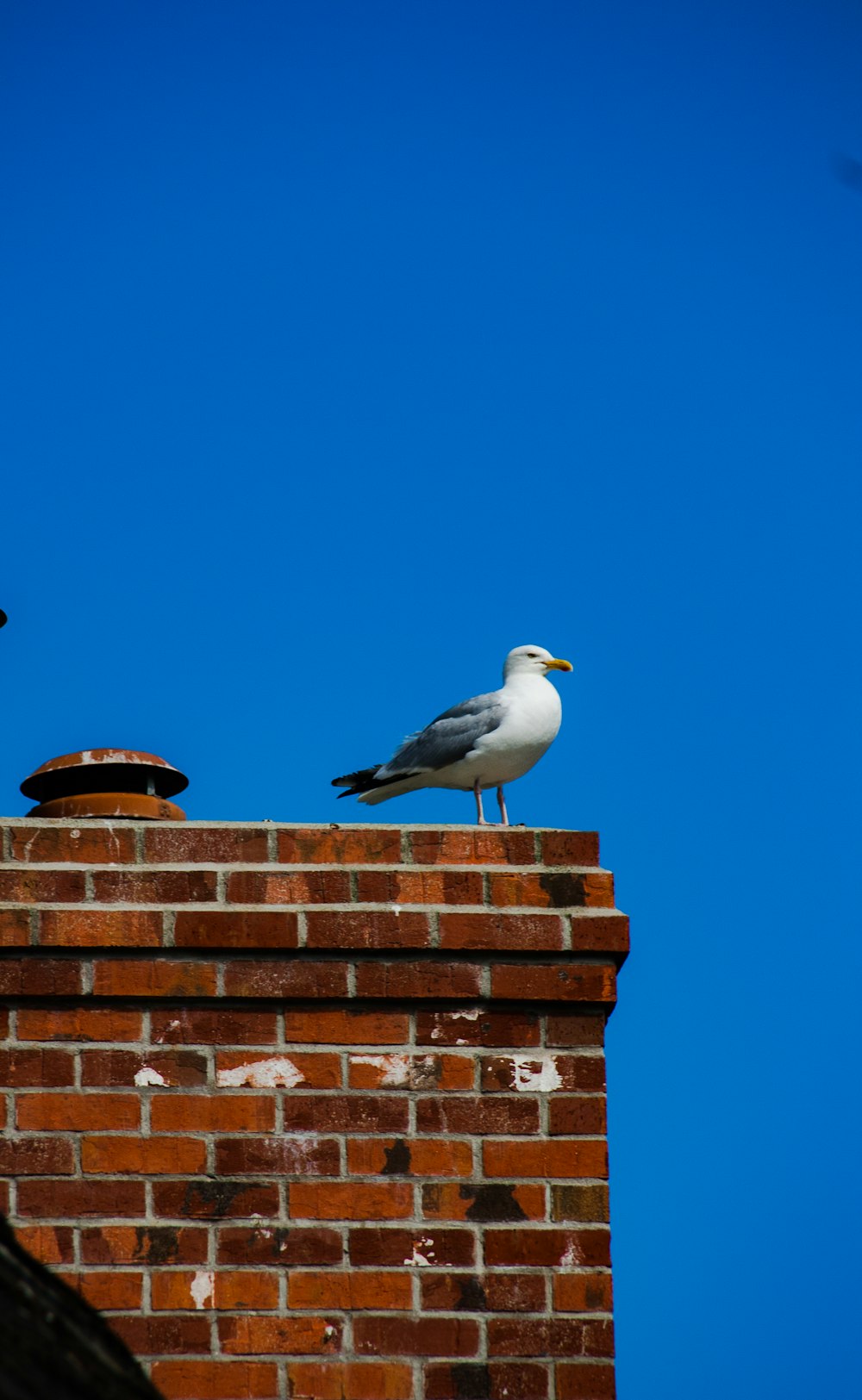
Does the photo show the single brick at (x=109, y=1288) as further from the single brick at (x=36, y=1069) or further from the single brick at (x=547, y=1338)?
the single brick at (x=547, y=1338)

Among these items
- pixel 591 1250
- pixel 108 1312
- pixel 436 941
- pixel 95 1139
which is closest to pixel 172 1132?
pixel 95 1139

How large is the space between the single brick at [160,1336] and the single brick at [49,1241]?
191 mm

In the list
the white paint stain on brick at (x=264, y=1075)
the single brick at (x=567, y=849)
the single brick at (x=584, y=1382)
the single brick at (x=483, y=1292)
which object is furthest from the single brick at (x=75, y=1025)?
the single brick at (x=584, y=1382)

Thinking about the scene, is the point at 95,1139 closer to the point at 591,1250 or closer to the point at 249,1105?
the point at 249,1105

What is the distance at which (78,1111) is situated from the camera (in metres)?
3.88

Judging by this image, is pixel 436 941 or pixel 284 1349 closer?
pixel 284 1349

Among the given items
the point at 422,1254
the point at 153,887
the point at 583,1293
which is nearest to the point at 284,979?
the point at 153,887

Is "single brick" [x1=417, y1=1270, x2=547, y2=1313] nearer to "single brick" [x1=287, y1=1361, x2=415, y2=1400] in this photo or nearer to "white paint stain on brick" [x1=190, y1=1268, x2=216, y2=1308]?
"single brick" [x1=287, y1=1361, x2=415, y2=1400]

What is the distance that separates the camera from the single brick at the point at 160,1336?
3.73 meters

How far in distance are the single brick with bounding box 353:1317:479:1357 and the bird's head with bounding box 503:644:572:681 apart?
3.58 m

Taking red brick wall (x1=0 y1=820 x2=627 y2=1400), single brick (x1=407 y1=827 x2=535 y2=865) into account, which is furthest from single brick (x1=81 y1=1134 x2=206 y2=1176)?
single brick (x1=407 y1=827 x2=535 y2=865)

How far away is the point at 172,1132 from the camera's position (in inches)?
153

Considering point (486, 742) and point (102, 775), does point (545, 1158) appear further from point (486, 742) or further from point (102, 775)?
point (486, 742)

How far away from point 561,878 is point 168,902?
3.29ft
